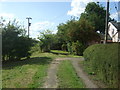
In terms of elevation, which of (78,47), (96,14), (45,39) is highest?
(96,14)

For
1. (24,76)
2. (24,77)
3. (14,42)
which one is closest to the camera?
(24,77)

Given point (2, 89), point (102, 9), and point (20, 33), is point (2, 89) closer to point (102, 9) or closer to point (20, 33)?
point (20, 33)

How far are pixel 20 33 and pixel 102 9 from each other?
1347 inches

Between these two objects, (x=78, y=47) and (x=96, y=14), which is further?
(x=96, y=14)

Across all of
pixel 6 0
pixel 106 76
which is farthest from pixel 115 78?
pixel 6 0

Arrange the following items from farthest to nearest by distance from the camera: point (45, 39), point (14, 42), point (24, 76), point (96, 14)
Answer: point (96, 14) < point (45, 39) < point (14, 42) < point (24, 76)

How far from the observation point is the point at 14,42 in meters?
13.6

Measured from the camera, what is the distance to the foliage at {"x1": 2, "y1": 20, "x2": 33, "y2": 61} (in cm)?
1295

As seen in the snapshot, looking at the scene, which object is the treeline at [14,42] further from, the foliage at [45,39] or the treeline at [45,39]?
the foliage at [45,39]

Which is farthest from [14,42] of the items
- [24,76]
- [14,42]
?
[24,76]

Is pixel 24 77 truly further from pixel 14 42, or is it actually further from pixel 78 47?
pixel 78 47

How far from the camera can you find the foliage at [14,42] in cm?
1295

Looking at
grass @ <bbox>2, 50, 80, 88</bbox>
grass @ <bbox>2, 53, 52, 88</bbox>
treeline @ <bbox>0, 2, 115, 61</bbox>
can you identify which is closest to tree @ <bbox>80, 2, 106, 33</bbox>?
treeline @ <bbox>0, 2, 115, 61</bbox>

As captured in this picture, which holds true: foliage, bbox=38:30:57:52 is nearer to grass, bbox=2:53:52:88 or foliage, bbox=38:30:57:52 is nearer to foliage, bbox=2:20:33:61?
foliage, bbox=2:20:33:61
